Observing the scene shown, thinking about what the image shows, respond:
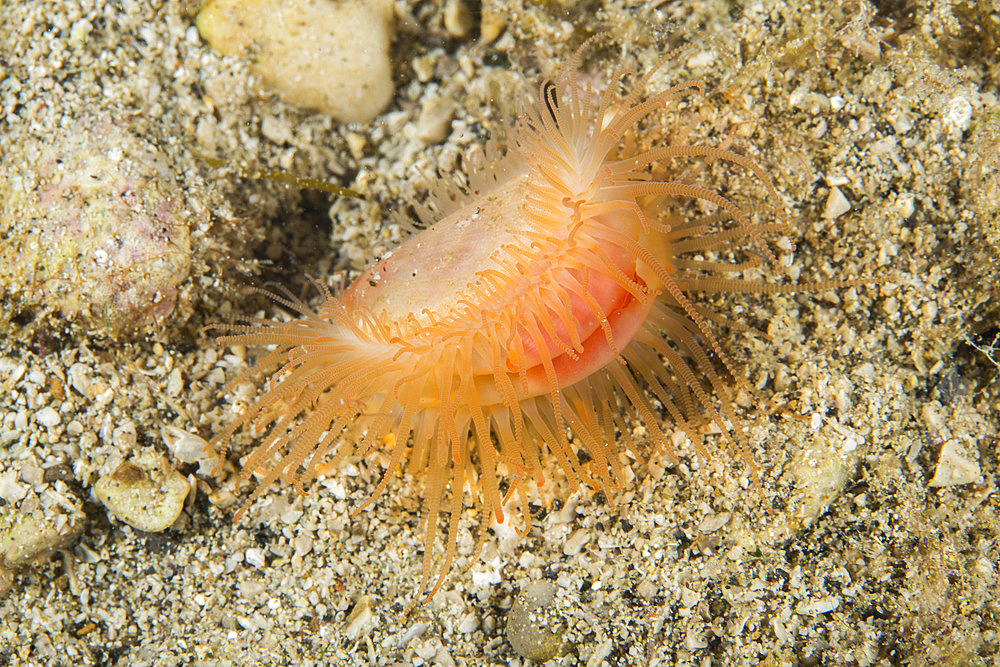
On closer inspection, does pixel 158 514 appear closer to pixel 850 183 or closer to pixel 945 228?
pixel 850 183

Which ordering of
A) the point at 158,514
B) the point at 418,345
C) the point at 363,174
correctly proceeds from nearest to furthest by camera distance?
the point at 418,345 < the point at 158,514 < the point at 363,174

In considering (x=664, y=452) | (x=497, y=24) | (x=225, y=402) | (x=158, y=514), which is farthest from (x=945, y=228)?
(x=158, y=514)

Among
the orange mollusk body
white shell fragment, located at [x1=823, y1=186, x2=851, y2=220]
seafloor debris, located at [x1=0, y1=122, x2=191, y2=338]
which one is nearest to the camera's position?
the orange mollusk body

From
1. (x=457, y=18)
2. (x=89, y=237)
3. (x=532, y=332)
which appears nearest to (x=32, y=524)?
(x=89, y=237)

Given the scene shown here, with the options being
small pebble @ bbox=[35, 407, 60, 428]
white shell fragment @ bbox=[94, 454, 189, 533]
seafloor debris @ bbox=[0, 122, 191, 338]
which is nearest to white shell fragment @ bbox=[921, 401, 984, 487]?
white shell fragment @ bbox=[94, 454, 189, 533]

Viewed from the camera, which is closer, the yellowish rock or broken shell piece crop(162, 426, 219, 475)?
broken shell piece crop(162, 426, 219, 475)

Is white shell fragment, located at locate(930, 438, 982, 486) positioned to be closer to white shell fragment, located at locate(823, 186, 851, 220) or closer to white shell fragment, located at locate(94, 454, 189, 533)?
white shell fragment, located at locate(823, 186, 851, 220)

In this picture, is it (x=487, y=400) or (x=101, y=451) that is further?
(x=101, y=451)
